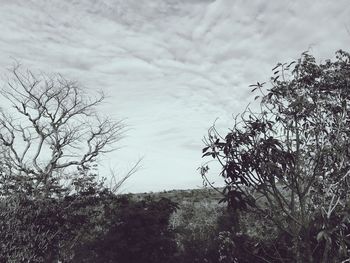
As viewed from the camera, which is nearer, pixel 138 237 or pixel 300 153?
pixel 300 153

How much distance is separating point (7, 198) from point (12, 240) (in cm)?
166

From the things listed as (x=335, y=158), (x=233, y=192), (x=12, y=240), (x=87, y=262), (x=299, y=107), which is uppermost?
(x=299, y=107)

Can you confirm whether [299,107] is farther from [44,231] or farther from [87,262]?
[87,262]

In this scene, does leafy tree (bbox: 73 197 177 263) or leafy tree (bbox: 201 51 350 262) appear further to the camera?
leafy tree (bbox: 73 197 177 263)

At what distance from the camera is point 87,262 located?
12.5 meters

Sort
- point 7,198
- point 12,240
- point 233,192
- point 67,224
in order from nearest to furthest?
point 233,192 < point 12,240 < point 7,198 < point 67,224

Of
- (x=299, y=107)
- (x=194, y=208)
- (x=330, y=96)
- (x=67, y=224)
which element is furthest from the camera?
(x=194, y=208)

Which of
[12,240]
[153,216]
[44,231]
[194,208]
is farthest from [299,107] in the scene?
[194,208]

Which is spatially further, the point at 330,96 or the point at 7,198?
the point at 7,198

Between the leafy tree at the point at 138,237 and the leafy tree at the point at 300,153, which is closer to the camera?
the leafy tree at the point at 300,153

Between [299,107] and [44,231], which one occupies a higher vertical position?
[299,107]

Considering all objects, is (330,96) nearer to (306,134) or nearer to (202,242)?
(306,134)

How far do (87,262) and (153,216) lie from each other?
4154 mm

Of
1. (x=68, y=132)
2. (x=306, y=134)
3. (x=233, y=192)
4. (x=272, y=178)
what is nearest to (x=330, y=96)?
(x=306, y=134)
